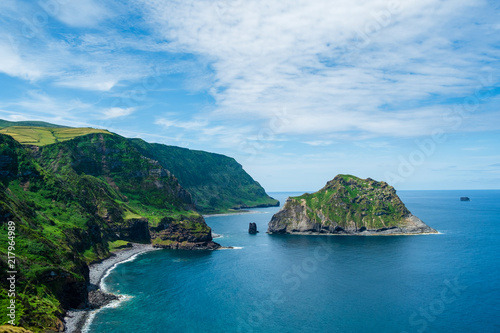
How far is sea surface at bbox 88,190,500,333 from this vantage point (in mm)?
84750

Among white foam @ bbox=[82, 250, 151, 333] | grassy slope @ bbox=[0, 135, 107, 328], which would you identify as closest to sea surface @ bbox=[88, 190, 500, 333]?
white foam @ bbox=[82, 250, 151, 333]

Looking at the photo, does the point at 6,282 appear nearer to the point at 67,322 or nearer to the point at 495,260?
the point at 67,322

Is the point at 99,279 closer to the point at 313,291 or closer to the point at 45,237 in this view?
the point at 45,237

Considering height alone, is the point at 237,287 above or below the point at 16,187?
below

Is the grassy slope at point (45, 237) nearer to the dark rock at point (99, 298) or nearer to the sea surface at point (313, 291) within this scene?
the dark rock at point (99, 298)

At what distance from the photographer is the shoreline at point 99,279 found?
80.8 metres

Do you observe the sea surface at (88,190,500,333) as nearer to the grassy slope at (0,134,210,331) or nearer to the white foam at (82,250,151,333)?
the white foam at (82,250,151,333)

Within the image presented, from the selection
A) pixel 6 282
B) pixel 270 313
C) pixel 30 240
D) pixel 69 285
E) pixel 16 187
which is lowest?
pixel 270 313

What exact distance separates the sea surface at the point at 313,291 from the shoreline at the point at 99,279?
336 centimetres

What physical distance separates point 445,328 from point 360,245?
111 m

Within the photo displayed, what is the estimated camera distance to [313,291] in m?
111

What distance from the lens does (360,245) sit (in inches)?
7490

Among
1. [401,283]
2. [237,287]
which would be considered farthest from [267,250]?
[401,283]

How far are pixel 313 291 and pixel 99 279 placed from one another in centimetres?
8115
